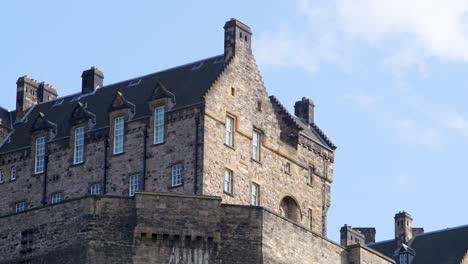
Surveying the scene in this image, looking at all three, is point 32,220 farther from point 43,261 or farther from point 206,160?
point 206,160

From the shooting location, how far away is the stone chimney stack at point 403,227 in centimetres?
10006

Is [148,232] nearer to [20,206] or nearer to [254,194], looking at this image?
[254,194]

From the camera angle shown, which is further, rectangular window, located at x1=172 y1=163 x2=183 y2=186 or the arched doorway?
the arched doorway

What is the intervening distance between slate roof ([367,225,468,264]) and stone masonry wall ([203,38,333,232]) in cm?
899

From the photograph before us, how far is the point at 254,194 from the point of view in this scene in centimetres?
8444

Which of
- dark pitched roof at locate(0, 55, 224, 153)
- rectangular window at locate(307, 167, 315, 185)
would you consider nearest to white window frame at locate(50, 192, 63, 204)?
dark pitched roof at locate(0, 55, 224, 153)

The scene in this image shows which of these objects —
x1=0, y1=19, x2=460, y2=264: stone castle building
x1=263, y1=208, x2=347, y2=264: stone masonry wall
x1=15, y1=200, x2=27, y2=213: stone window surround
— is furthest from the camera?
x1=15, y1=200, x2=27, y2=213: stone window surround

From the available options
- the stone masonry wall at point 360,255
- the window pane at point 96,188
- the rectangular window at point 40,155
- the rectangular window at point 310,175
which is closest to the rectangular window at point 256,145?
the rectangular window at point 310,175

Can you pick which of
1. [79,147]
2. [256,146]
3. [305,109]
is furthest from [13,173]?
[305,109]

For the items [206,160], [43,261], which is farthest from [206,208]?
[206,160]

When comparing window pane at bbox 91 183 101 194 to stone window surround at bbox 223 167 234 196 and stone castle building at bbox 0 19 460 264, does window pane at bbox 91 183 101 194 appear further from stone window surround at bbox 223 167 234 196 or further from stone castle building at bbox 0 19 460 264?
stone window surround at bbox 223 167 234 196

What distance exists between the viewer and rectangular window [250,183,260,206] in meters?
84.1

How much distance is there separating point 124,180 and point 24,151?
7.43m

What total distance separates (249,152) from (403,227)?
62.6 ft
